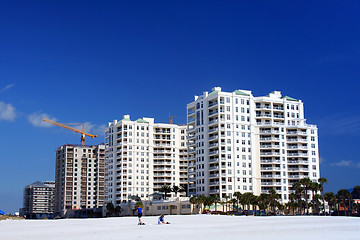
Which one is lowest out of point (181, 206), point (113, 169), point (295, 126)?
point (181, 206)

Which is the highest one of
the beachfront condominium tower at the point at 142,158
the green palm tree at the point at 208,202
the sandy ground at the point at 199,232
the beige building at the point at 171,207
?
the beachfront condominium tower at the point at 142,158

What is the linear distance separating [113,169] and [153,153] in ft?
52.1

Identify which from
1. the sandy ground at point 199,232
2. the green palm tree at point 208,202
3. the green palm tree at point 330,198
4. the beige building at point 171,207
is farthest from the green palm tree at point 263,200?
the sandy ground at point 199,232

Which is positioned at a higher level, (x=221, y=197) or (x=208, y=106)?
(x=208, y=106)

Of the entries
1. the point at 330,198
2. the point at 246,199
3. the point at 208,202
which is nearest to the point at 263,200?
the point at 246,199

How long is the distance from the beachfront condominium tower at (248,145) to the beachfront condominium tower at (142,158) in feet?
75.1

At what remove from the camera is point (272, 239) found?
83.6 ft

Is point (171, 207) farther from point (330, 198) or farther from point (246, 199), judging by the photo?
point (330, 198)

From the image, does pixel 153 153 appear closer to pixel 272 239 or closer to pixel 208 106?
pixel 208 106

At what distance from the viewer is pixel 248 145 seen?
139 m

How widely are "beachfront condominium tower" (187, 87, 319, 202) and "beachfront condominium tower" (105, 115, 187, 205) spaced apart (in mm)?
22889

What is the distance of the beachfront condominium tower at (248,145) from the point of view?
13575cm

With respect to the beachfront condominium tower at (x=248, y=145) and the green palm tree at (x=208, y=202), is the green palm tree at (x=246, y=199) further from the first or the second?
the beachfront condominium tower at (x=248, y=145)

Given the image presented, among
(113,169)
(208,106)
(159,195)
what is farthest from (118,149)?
(208,106)
